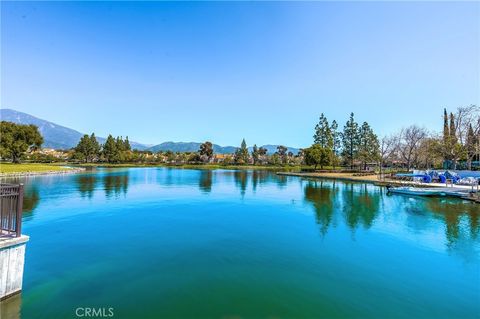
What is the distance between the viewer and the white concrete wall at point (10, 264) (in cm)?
486

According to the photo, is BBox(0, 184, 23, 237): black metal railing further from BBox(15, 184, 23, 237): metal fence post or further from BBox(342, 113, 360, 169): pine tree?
BBox(342, 113, 360, 169): pine tree

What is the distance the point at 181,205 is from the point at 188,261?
10225 mm

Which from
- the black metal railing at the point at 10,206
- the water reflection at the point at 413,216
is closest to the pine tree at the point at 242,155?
the water reflection at the point at 413,216

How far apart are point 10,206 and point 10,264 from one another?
124cm

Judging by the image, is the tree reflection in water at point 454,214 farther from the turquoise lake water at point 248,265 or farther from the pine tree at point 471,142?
the pine tree at point 471,142

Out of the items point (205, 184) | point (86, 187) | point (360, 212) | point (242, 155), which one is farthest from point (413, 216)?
point (242, 155)

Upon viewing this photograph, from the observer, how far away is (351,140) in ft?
196

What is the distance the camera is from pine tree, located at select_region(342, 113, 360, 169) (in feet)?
195

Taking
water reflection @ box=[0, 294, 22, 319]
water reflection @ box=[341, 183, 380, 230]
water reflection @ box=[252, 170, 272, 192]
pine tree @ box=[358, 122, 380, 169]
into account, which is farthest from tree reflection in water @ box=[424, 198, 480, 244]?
pine tree @ box=[358, 122, 380, 169]

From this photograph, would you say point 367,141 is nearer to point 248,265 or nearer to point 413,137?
point 413,137

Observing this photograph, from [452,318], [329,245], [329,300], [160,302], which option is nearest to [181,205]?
[329,245]

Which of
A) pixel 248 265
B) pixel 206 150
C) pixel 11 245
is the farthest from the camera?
pixel 206 150

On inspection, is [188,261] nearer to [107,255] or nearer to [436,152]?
[107,255]

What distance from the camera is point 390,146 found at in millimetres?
54125
